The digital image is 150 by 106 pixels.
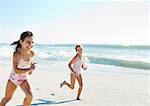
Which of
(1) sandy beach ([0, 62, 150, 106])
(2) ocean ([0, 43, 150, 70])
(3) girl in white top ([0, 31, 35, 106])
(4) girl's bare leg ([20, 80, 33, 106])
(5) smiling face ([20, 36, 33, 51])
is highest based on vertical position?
(2) ocean ([0, 43, 150, 70])

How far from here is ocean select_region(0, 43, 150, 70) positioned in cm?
2200

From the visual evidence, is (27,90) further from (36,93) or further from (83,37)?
(83,37)

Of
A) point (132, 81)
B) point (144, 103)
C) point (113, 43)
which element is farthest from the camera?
point (113, 43)

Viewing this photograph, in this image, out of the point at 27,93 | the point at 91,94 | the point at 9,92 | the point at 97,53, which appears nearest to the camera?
the point at 27,93

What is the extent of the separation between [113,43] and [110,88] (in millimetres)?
23820

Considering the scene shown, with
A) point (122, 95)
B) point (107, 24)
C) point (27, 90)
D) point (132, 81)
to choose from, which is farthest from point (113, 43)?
point (27, 90)

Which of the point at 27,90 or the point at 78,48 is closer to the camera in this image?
the point at 27,90

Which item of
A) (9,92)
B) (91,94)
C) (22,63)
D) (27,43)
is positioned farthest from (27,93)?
(91,94)

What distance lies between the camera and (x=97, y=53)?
28031 millimetres

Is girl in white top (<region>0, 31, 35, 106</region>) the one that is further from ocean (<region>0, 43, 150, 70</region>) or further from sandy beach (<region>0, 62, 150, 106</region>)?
ocean (<region>0, 43, 150, 70</region>)

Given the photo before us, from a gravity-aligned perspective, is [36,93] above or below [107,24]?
below

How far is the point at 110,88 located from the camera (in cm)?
992

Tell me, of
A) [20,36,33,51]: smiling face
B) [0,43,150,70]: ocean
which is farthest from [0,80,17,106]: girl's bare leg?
[0,43,150,70]: ocean

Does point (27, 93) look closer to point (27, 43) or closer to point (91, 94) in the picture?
point (27, 43)
